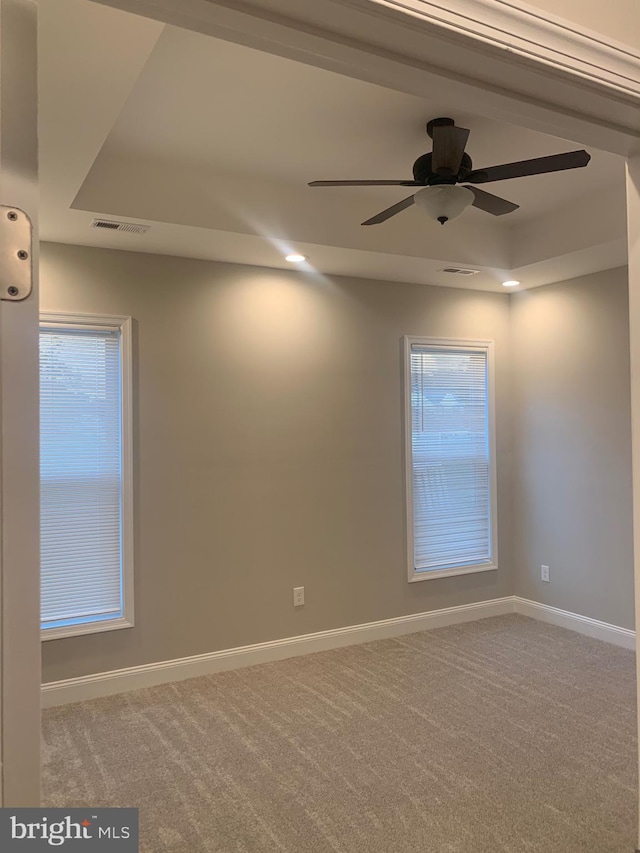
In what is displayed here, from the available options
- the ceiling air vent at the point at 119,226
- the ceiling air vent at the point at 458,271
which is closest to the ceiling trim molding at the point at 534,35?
the ceiling air vent at the point at 119,226

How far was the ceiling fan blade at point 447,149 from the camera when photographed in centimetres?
261

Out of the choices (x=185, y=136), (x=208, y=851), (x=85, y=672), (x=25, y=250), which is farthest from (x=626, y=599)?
(x=25, y=250)

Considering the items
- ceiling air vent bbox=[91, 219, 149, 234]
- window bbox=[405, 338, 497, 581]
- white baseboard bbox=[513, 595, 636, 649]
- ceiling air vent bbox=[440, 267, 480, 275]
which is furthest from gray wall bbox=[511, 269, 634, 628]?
ceiling air vent bbox=[91, 219, 149, 234]

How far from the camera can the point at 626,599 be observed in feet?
13.7

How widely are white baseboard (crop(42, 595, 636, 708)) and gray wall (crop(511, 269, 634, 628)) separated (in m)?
0.09

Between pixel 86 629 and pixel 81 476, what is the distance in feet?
2.77

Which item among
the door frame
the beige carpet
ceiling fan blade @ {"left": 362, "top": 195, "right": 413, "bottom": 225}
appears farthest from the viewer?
ceiling fan blade @ {"left": 362, "top": 195, "right": 413, "bottom": 225}

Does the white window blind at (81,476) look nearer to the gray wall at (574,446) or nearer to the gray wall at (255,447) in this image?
the gray wall at (255,447)

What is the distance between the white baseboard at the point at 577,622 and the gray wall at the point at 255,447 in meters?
0.61

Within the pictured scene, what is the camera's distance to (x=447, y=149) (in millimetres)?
2646

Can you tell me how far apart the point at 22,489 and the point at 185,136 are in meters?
2.75

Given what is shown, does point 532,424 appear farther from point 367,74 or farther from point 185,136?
point 367,74

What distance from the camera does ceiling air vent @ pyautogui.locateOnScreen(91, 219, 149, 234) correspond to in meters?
3.12

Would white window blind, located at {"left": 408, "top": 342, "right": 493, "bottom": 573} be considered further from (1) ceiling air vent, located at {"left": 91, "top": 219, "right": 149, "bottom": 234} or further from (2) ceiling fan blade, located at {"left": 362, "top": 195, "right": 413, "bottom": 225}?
(1) ceiling air vent, located at {"left": 91, "top": 219, "right": 149, "bottom": 234}
